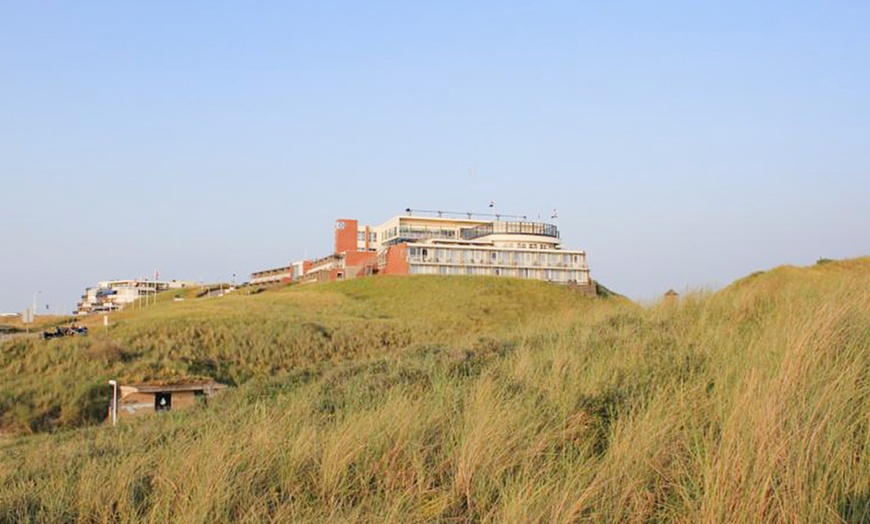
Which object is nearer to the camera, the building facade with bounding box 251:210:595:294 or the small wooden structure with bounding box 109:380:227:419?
the small wooden structure with bounding box 109:380:227:419

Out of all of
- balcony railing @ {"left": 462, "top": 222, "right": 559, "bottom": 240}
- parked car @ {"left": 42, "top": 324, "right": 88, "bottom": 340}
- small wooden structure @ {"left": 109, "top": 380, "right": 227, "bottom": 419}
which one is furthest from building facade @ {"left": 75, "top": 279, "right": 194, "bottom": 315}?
small wooden structure @ {"left": 109, "top": 380, "right": 227, "bottom": 419}

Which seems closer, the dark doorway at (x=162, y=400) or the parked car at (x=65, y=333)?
the dark doorway at (x=162, y=400)

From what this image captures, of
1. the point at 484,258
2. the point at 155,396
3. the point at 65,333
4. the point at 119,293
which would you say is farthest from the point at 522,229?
the point at 119,293

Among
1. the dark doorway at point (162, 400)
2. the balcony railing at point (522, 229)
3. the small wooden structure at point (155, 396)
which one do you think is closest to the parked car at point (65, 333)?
the small wooden structure at point (155, 396)

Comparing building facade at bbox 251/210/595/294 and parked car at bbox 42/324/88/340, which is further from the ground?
building facade at bbox 251/210/595/294

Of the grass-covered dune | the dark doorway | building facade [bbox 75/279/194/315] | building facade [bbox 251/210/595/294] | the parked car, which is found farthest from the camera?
building facade [bbox 75/279/194/315]

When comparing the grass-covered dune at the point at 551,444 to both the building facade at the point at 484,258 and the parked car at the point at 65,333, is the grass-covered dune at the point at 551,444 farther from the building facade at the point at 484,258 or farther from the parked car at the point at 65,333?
the building facade at the point at 484,258

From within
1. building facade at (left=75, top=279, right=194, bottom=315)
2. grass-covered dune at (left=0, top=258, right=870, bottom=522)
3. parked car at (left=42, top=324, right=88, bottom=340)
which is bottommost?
grass-covered dune at (left=0, top=258, right=870, bottom=522)

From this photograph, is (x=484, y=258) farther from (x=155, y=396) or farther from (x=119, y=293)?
(x=119, y=293)

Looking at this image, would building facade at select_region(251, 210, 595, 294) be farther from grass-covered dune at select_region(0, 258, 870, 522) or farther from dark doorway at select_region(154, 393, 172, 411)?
grass-covered dune at select_region(0, 258, 870, 522)

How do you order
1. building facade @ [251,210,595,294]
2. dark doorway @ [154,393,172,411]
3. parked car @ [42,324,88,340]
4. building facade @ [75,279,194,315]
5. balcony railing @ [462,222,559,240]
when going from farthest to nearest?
building facade @ [75,279,194,315] → balcony railing @ [462,222,559,240] → building facade @ [251,210,595,294] → parked car @ [42,324,88,340] → dark doorway @ [154,393,172,411]

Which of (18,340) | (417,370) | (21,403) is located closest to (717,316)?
(417,370)

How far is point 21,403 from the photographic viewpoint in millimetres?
25297

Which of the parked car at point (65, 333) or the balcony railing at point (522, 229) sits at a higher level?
the balcony railing at point (522, 229)
